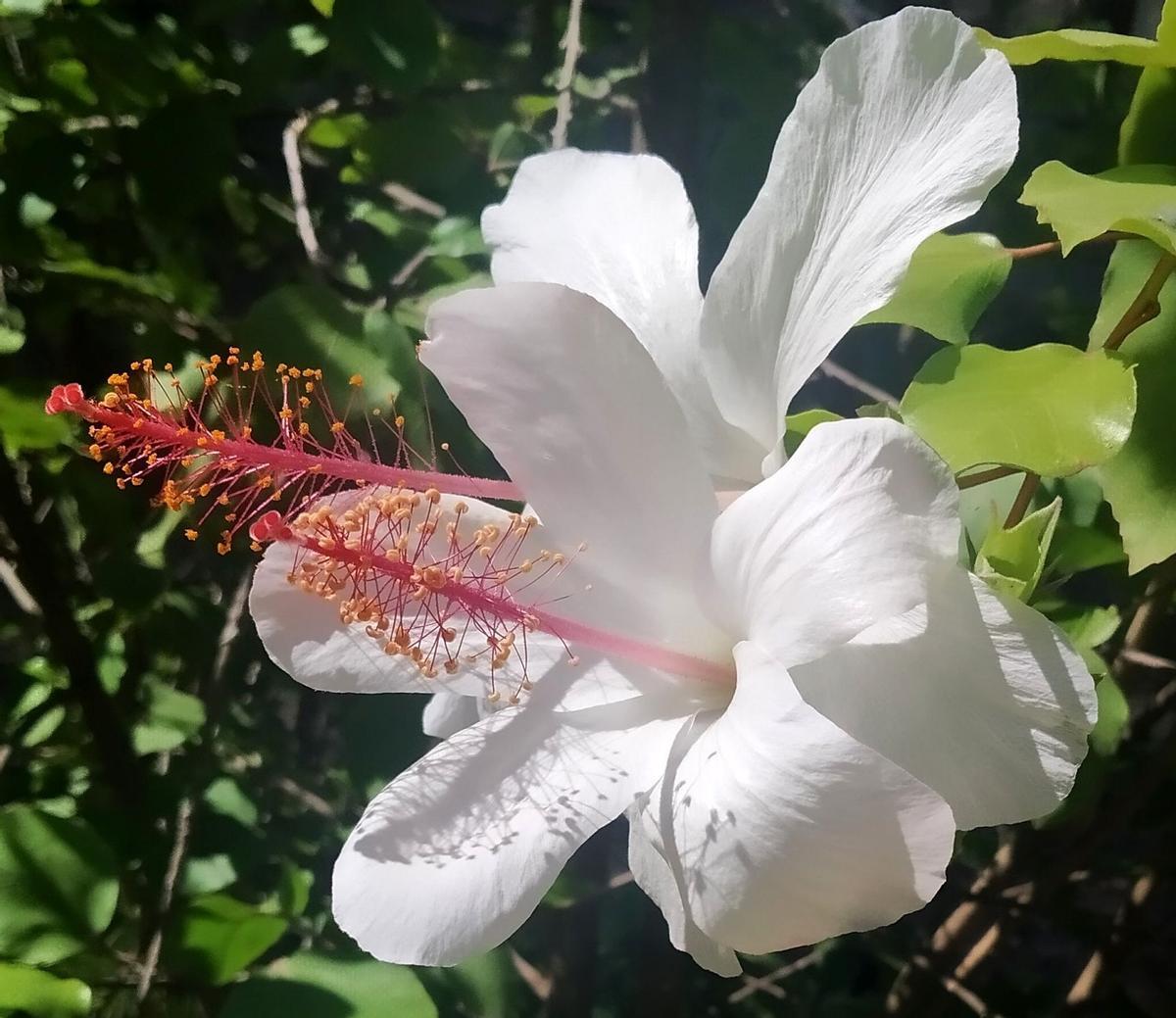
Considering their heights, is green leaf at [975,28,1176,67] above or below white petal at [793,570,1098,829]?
above

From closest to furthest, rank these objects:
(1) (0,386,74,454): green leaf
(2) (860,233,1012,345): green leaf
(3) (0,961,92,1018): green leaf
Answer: (2) (860,233,1012,345): green leaf → (3) (0,961,92,1018): green leaf → (1) (0,386,74,454): green leaf

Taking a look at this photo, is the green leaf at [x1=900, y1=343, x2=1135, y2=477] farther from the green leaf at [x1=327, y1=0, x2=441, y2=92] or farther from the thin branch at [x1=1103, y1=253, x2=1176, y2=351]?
the green leaf at [x1=327, y1=0, x2=441, y2=92]

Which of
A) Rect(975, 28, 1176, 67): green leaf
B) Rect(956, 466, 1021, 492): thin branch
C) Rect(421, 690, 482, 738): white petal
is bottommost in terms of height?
Rect(421, 690, 482, 738): white petal

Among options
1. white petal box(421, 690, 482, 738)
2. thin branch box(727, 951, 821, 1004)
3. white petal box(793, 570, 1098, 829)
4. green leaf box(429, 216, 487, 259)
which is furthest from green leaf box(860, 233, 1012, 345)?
thin branch box(727, 951, 821, 1004)

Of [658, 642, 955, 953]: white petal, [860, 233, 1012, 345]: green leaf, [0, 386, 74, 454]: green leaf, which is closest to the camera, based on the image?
[658, 642, 955, 953]: white petal

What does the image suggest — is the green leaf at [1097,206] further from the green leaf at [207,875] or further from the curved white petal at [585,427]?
the green leaf at [207,875]

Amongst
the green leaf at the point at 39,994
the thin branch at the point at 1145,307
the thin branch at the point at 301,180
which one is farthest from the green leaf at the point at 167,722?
the thin branch at the point at 1145,307
